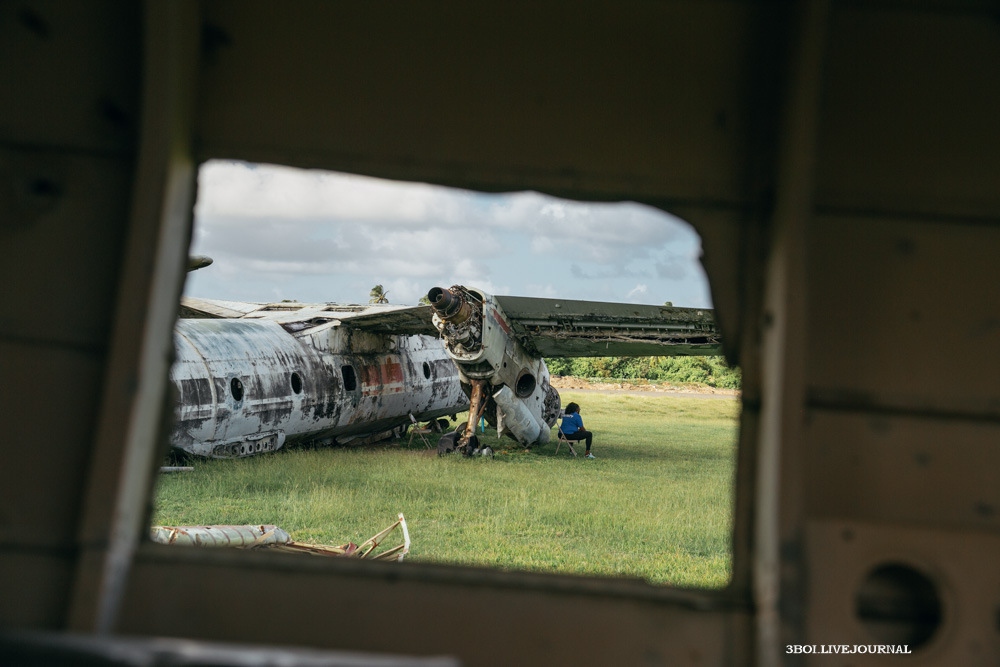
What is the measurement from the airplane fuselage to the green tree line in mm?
28150

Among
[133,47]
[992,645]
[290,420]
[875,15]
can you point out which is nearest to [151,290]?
[133,47]

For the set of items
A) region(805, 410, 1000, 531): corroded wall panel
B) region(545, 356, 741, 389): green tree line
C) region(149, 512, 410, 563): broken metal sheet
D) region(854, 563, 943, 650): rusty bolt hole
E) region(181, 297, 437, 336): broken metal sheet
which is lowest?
region(149, 512, 410, 563): broken metal sheet

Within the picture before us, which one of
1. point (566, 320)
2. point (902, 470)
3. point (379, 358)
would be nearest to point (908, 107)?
point (902, 470)

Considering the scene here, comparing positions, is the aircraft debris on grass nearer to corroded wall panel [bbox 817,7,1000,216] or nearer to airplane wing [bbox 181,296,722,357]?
airplane wing [bbox 181,296,722,357]

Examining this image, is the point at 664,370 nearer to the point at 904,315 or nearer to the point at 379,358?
the point at 379,358

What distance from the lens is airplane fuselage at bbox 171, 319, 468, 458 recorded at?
1131cm

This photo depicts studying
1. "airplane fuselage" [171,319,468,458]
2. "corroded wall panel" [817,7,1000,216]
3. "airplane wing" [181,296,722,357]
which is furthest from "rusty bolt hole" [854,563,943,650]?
"airplane wing" [181,296,722,357]

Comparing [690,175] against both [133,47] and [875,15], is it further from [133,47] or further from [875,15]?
[133,47]

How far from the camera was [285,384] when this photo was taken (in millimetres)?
12867

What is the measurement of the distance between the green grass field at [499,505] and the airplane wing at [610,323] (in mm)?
2334

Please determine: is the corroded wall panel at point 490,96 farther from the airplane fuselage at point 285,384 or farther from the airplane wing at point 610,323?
the airplane wing at point 610,323

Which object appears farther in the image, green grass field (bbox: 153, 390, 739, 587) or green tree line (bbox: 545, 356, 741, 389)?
green tree line (bbox: 545, 356, 741, 389)

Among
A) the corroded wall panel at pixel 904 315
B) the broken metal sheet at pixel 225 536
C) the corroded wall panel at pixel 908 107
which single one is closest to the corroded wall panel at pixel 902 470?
the corroded wall panel at pixel 904 315

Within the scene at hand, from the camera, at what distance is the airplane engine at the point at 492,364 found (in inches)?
560
